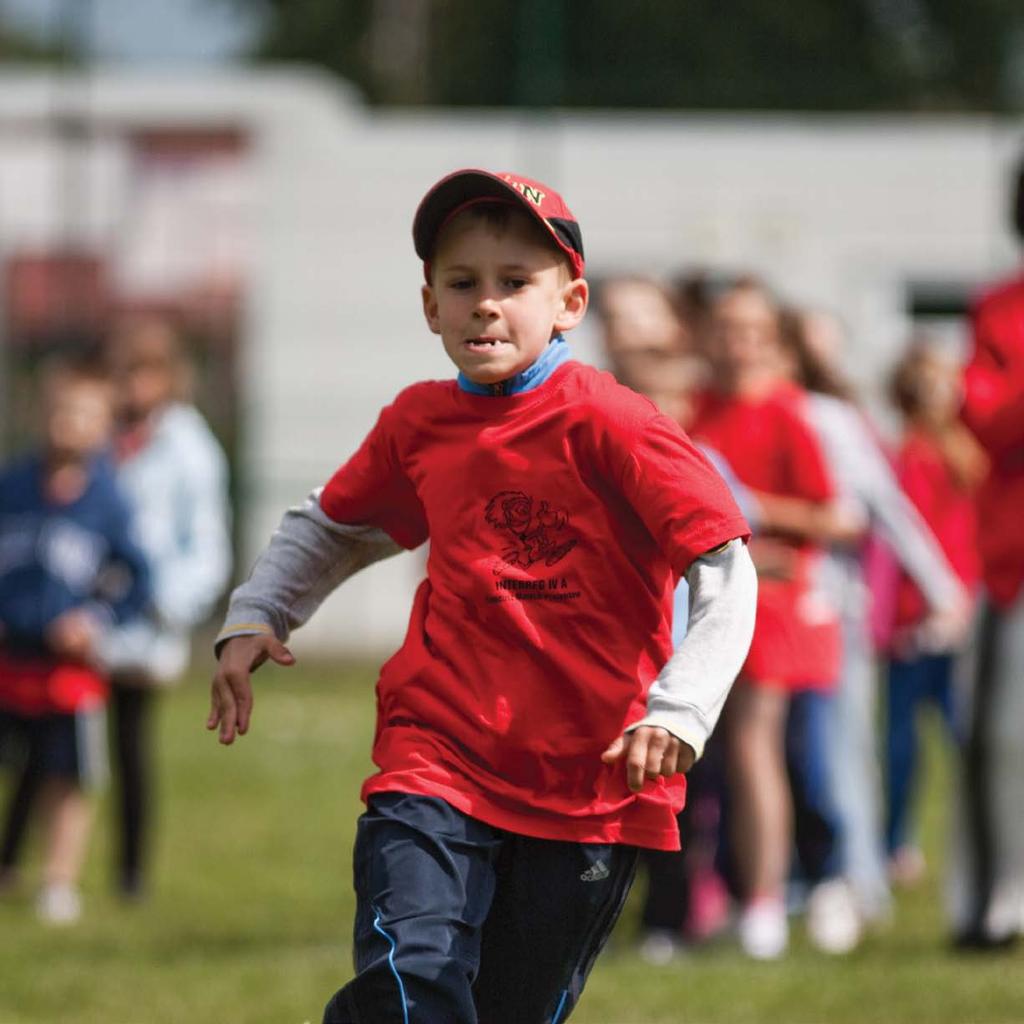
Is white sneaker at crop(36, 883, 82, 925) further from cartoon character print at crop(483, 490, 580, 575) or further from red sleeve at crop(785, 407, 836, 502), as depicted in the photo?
cartoon character print at crop(483, 490, 580, 575)

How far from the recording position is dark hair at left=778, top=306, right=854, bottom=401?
8188 millimetres

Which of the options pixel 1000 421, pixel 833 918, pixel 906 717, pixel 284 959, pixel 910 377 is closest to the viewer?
pixel 1000 421

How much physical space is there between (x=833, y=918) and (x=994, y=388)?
6.76 feet

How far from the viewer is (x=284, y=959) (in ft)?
23.1

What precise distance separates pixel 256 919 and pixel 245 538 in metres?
11.6

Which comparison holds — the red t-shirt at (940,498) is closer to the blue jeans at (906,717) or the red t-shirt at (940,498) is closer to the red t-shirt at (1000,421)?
the blue jeans at (906,717)

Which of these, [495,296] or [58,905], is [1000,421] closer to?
[495,296]

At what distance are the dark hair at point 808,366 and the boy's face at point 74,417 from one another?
2572 millimetres

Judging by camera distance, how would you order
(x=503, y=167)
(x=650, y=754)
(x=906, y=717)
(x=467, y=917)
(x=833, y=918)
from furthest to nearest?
1. (x=503, y=167)
2. (x=906, y=717)
3. (x=833, y=918)
4. (x=467, y=917)
5. (x=650, y=754)

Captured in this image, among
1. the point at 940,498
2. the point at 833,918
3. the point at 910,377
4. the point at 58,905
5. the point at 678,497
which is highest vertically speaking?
the point at 678,497

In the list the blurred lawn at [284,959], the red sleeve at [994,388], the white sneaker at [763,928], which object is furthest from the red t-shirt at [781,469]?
the blurred lawn at [284,959]

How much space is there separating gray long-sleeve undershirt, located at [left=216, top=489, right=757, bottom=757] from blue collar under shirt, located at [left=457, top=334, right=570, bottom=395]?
1.43ft

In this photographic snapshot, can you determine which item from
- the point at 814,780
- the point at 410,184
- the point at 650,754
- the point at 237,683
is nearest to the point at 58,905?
the point at 814,780

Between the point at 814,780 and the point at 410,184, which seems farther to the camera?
the point at 410,184
